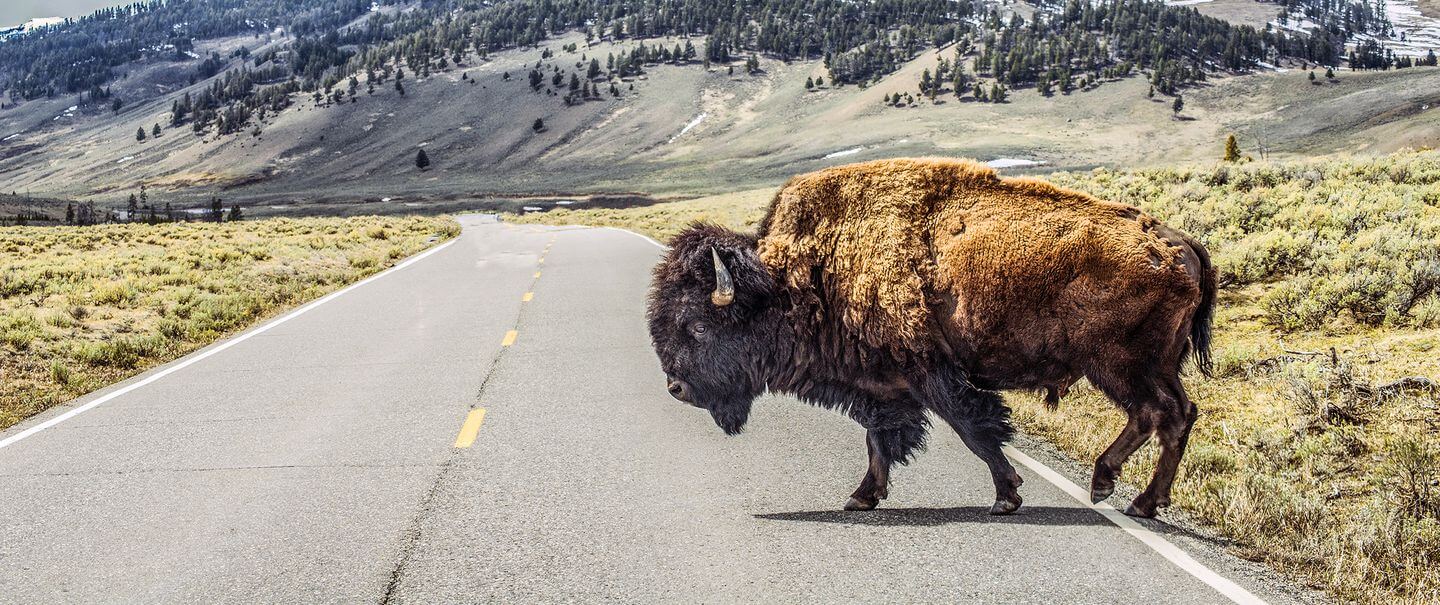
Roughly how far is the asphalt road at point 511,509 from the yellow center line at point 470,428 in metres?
0.03

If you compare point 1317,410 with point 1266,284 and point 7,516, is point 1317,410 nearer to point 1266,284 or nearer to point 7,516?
point 1266,284

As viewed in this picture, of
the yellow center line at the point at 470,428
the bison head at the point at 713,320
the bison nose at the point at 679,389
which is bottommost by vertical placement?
the yellow center line at the point at 470,428

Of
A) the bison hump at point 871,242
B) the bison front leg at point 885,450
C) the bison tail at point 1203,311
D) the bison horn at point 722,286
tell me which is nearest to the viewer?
the bison tail at point 1203,311

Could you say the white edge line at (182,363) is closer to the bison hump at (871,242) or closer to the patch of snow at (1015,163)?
the bison hump at (871,242)

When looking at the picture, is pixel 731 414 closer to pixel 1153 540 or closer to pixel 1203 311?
pixel 1153 540

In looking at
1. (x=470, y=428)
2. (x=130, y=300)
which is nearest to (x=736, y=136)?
(x=130, y=300)

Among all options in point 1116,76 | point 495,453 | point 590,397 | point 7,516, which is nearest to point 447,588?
A: point 495,453

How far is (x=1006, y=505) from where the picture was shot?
5.01 metres

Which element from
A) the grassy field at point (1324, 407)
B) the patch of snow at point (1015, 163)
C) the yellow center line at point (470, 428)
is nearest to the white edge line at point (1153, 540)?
the grassy field at point (1324, 407)

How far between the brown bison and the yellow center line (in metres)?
2.33

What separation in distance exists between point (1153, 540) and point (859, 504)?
1382 millimetres

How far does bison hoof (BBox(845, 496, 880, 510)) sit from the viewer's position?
205 inches

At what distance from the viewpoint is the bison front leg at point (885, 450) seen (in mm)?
4996

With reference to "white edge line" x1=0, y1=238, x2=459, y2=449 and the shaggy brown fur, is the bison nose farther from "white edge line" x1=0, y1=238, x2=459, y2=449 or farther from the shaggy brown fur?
"white edge line" x1=0, y1=238, x2=459, y2=449
